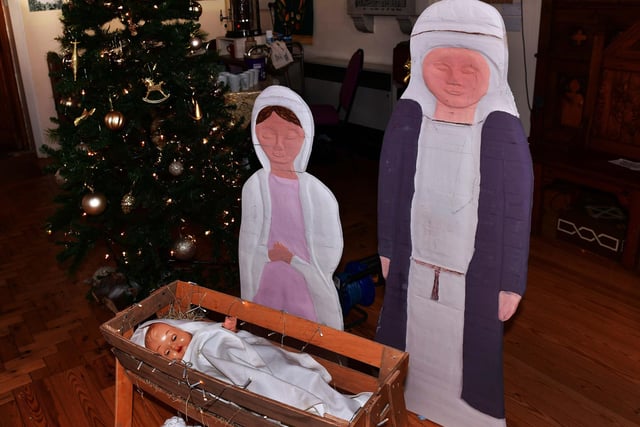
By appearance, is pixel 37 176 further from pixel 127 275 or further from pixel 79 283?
pixel 127 275

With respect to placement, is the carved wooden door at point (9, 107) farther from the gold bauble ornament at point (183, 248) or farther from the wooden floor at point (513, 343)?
the gold bauble ornament at point (183, 248)

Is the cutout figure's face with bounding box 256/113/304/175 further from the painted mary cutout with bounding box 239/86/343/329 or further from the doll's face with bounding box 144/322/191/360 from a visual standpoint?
the doll's face with bounding box 144/322/191/360

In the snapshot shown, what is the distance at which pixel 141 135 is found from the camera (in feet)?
9.16

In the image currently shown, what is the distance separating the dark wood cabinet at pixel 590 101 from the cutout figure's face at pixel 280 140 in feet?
6.70

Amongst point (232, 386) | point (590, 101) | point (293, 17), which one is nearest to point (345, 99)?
point (293, 17)

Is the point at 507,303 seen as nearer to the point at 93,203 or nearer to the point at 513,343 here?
the point at 513,343

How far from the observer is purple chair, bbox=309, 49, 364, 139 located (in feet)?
15.9

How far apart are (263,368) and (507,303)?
0.83 meters

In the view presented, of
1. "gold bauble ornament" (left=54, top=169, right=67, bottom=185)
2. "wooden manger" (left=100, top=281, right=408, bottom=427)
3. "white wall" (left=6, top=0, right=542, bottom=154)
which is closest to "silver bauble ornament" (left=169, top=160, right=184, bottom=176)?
"gold bauble ornament" (left=54, top=169, right=67, bottom=185)

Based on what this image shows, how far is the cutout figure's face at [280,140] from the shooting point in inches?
83.8

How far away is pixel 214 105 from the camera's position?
9.39 ft

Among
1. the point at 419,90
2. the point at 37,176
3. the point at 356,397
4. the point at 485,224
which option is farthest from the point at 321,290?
the point at 37,176

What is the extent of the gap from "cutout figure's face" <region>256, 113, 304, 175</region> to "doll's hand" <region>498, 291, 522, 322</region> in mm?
850

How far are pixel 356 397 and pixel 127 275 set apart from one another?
63.7 inches
